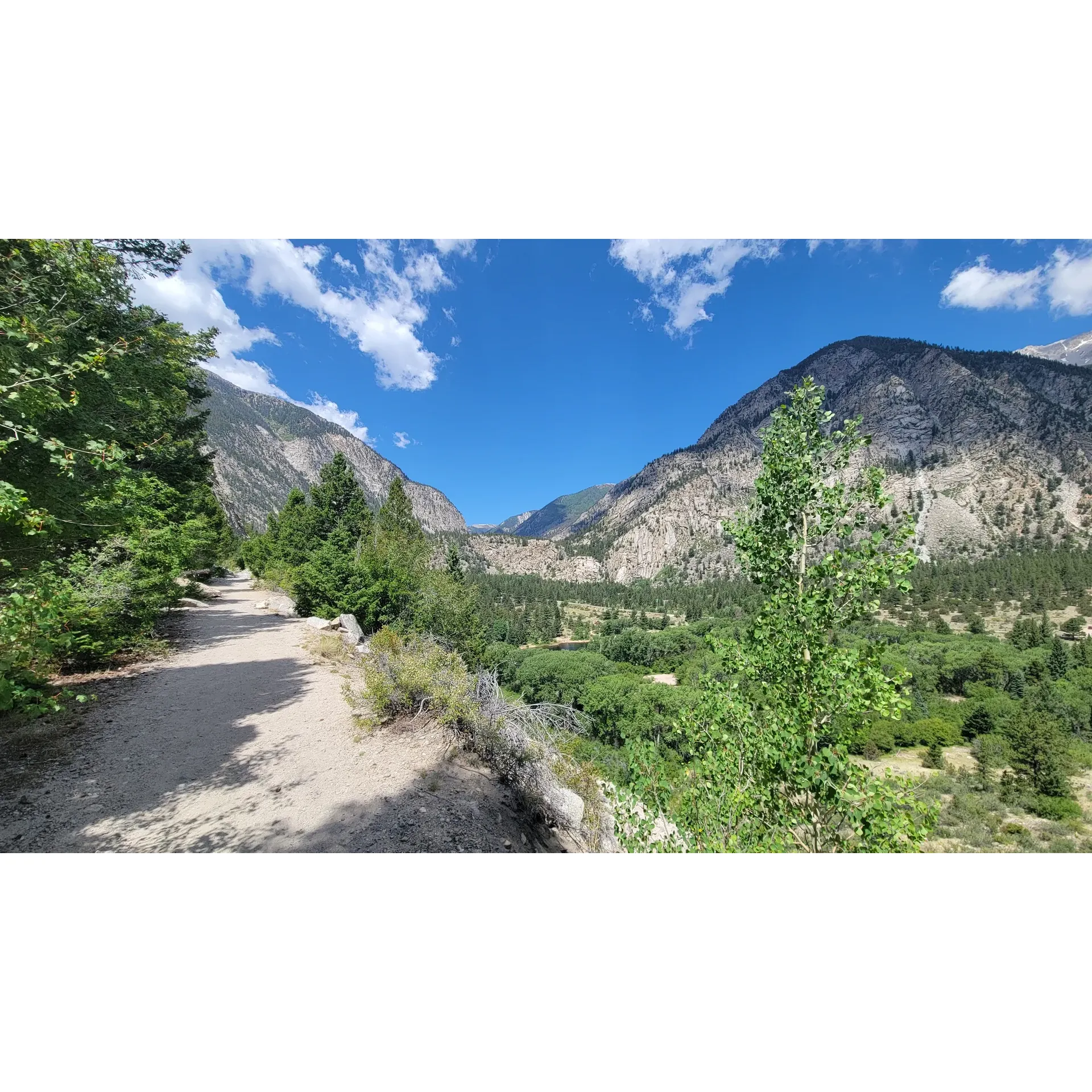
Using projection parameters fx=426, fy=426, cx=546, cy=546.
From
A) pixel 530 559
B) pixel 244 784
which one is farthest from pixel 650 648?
pixel 530 559

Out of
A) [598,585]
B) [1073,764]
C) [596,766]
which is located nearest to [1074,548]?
[1073,764]

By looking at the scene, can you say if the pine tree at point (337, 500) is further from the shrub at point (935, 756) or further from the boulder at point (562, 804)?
the shrub at point (935, 756)

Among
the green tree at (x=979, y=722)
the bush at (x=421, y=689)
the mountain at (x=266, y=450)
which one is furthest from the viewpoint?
the mountain at (x=266, y=450)

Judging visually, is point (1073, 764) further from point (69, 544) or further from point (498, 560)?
point (498, 560)

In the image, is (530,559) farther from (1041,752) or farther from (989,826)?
(989,826)

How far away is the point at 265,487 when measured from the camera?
394 ft

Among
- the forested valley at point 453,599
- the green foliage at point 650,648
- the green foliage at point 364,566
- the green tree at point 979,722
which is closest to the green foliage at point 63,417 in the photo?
the forested valley at point 453,599

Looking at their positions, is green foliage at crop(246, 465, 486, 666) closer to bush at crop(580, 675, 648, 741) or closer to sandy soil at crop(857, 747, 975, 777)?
bush at crop(580, 675, 648, 741)

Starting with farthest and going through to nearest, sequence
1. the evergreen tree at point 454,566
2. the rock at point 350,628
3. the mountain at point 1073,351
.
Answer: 1. the mountain at point 1073,351
2. the evergreen tree at point 454,566
3. the rock at point 350,628

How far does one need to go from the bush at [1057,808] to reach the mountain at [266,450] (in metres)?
78.7

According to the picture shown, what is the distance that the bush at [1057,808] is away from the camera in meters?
22.3

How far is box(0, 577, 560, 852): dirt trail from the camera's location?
414 cm

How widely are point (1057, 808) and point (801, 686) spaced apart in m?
34.7

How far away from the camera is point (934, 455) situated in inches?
4579
